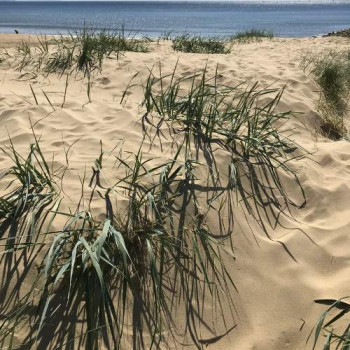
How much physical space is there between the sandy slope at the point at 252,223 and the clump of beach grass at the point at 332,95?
0.16 m

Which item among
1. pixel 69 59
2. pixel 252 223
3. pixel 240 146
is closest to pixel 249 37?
pixel 69 59

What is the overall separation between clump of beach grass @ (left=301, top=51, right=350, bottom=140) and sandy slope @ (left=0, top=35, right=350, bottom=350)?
0.16 metres

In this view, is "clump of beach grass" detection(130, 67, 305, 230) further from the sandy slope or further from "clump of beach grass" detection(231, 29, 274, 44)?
"clump of beach grass" detection(231, 29, 274, 44)

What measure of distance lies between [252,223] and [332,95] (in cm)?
331

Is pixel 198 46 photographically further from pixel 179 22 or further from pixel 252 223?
pixel 179 22

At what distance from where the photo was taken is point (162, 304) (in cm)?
188

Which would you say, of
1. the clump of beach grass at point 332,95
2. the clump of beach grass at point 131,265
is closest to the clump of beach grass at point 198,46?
the clump of beach grass at point 332,95

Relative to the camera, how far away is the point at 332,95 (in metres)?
5.07

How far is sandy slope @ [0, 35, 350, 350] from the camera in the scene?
1918 millimetres

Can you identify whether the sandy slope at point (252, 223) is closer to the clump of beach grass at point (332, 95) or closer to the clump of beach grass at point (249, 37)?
the clump of beach grass at point (332, 95)

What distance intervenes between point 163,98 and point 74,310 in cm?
214

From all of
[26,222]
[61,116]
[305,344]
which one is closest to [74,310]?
[26,222]

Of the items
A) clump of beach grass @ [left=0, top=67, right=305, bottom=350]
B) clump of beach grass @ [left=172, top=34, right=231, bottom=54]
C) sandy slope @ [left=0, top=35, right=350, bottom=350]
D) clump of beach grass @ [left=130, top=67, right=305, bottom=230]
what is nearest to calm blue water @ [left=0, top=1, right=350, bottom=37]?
clump of beach grass @ [left=172, top=34, right=231, bottom=54]

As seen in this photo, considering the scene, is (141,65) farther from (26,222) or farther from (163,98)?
(26,222)
